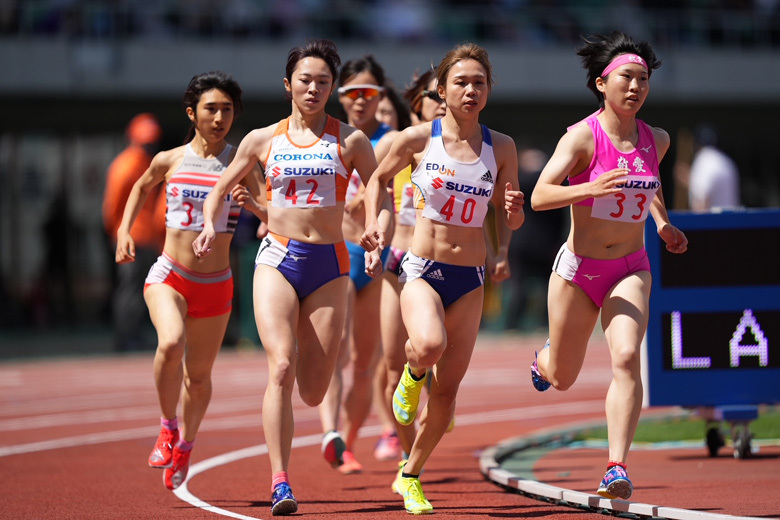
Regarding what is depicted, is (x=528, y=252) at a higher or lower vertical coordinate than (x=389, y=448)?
higher

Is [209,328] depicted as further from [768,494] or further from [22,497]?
[768,494]

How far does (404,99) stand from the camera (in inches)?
402

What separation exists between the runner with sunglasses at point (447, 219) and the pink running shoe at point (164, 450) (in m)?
1.62

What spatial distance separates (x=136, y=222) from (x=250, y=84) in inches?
282

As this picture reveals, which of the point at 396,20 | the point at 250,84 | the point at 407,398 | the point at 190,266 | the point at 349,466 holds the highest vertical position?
the point at 396,20

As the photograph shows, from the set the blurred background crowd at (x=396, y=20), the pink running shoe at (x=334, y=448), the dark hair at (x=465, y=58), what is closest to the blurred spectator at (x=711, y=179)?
the pink running shoe at (x=334, y=448)

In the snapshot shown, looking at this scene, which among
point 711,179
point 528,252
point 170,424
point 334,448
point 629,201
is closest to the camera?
point 629,201

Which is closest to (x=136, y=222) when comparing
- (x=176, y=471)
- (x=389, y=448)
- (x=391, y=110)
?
(x=391, y=110)

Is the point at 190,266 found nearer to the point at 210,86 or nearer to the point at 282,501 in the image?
the point at 210,86

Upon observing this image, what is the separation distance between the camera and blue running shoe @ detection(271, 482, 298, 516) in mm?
7324

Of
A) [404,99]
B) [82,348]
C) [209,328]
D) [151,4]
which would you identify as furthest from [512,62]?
[209,328]

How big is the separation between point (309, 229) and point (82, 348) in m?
14.7

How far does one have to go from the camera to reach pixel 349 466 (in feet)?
31.4

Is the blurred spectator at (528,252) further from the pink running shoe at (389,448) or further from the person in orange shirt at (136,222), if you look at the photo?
the pink running shoe at (389,448)
